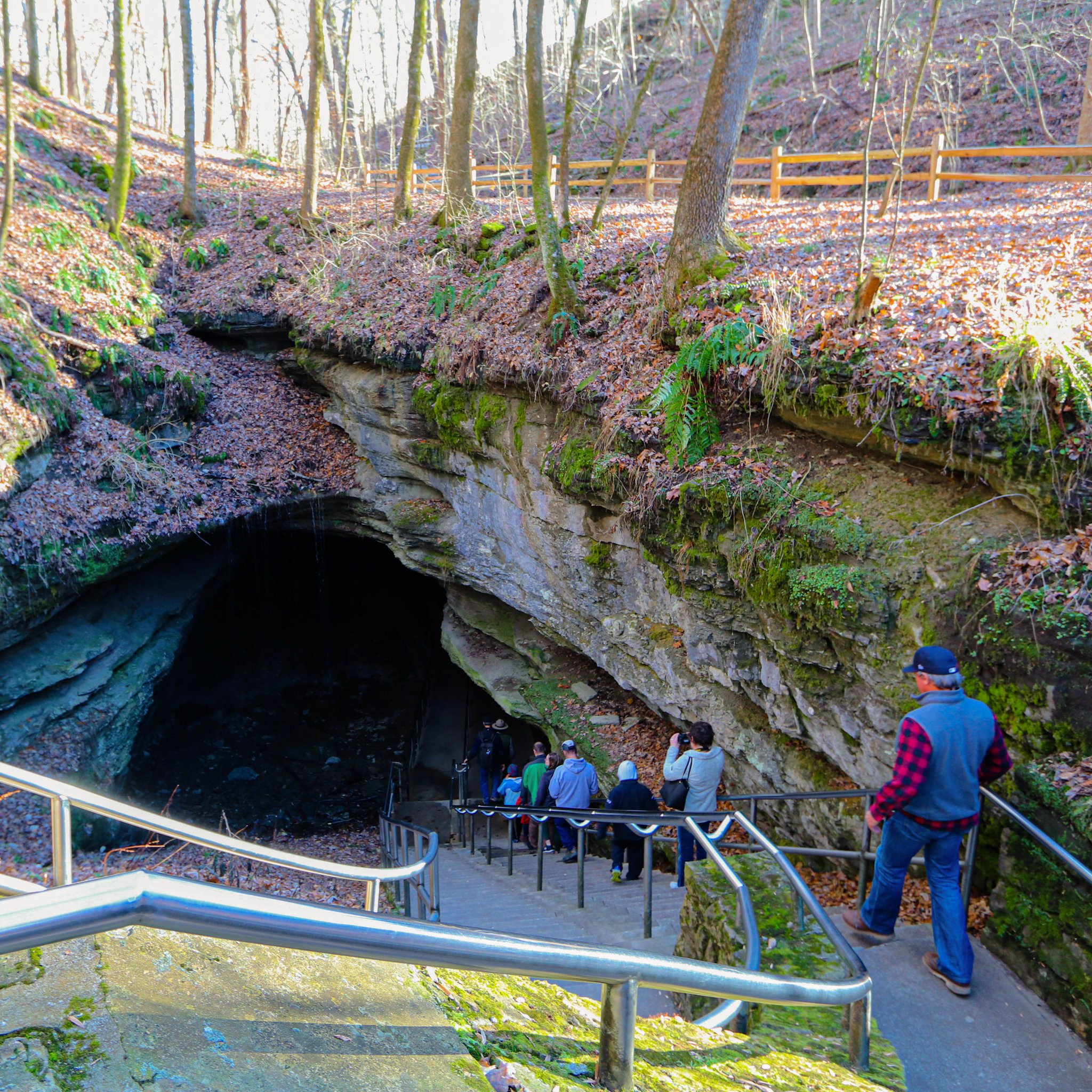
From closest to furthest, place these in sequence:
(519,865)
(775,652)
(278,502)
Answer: (775,652) → (519,865) → (278,502)

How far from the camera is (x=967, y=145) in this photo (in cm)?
2106

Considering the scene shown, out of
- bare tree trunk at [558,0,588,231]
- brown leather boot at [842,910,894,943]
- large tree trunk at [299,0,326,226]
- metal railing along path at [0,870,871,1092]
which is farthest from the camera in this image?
large tree trunk at [299,0,326,226]

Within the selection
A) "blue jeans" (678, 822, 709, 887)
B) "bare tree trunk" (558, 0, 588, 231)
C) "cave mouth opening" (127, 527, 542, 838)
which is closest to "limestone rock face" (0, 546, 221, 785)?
"cave mouth opening" (127, 527, 542, 838)

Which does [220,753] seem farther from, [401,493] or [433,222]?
[433,222]

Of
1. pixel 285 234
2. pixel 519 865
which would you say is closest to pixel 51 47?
pixel 285 234

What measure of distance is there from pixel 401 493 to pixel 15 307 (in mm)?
7366

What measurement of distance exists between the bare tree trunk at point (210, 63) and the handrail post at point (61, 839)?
3240 centimetres

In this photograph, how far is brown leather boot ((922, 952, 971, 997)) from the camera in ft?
13.2

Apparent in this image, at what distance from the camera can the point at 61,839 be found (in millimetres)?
2934

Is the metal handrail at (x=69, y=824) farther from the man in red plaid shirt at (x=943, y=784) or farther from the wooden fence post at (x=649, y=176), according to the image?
the wooden fence post at (x=649, y=176)

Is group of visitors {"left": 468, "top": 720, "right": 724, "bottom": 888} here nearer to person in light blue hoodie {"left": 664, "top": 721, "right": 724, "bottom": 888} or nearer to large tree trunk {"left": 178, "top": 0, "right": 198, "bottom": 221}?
person in light blue hoodie {"left": 664, "top": 721, "right": 724, "bottom": 888}

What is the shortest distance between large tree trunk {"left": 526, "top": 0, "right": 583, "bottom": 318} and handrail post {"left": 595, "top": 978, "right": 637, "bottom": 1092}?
10.4m

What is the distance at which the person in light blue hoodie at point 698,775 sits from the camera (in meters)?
7.11

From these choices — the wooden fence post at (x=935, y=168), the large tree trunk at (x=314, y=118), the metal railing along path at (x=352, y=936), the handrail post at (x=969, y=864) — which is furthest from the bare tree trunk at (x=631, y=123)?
the metal railing along path at (x=352, y=936)
